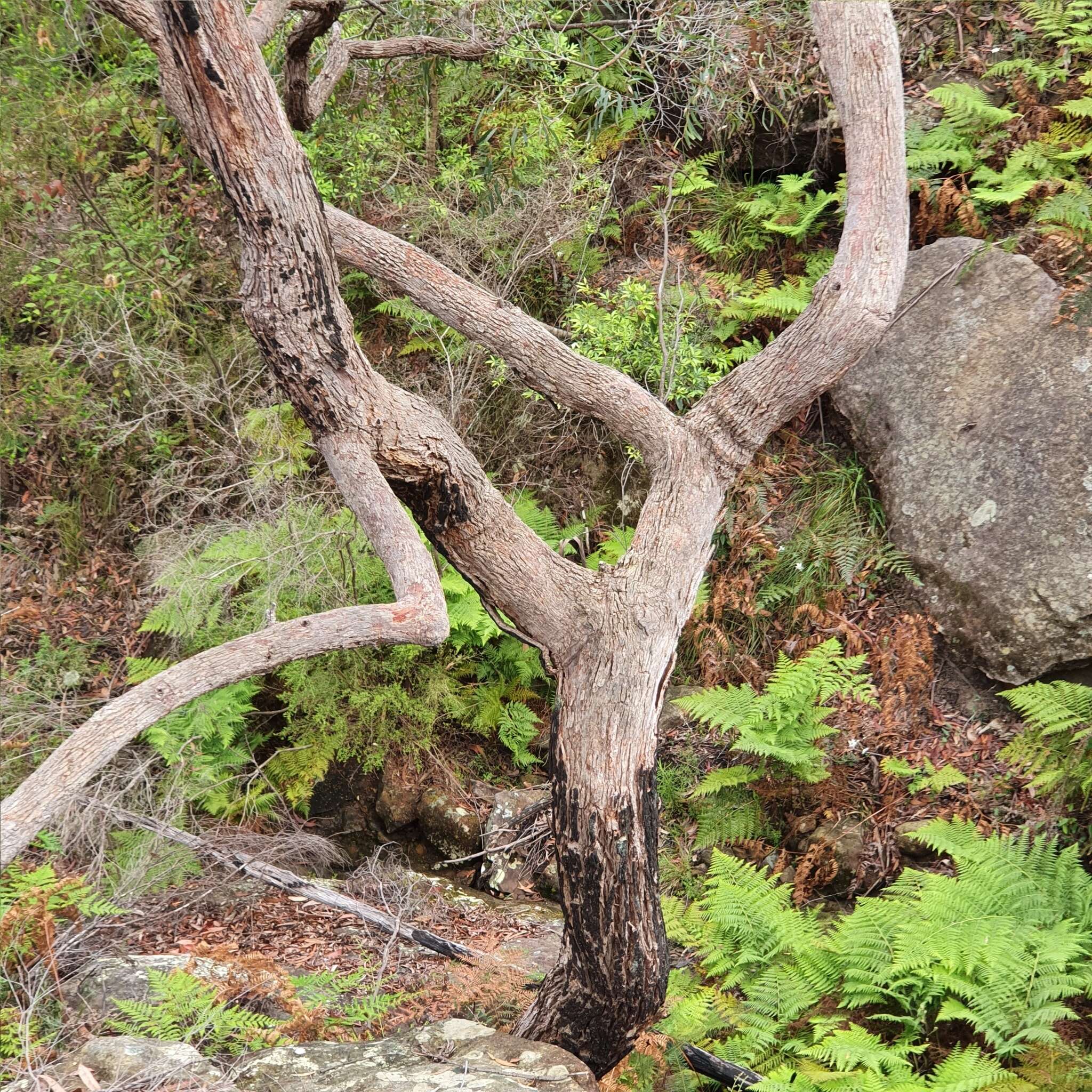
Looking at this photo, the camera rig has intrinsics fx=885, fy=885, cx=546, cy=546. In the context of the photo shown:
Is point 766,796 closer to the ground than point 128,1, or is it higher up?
closer to the ground

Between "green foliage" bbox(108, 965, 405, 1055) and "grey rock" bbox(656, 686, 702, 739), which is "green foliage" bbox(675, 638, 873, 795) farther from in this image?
"green foliage" bbox(108, 965, 405, 1055)

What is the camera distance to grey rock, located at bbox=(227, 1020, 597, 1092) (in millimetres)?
3428

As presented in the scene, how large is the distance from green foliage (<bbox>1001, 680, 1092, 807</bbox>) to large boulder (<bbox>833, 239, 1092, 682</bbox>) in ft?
1.12

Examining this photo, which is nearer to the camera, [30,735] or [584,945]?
[584,945]

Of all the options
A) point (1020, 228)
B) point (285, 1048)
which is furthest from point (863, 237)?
point (285, 1048)

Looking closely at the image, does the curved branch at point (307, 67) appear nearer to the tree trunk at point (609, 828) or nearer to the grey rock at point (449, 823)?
the tree trunk at point (609, 828)

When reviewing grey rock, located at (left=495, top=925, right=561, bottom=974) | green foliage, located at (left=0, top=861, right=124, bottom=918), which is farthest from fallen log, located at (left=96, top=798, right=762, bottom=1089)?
green foliage, located at (left=0, top=861, right=124, bottom=918)

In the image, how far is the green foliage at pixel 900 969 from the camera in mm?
3818

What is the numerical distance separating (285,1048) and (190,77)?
3.87 meters

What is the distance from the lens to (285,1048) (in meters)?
3.80

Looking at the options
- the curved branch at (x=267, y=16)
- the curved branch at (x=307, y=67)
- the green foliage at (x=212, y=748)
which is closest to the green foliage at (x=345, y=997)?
the green foliage at (x=212, y=748)

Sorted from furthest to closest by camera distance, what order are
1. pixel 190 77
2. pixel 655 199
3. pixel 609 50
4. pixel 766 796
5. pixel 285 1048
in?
pixel 655 199
pixel 609 50
pixel 766 796
pixel 285 1048
pixel 190 77

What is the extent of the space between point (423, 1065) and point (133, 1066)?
45.9 inches

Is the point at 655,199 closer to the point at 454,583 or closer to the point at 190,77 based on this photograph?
the point at 454,583
